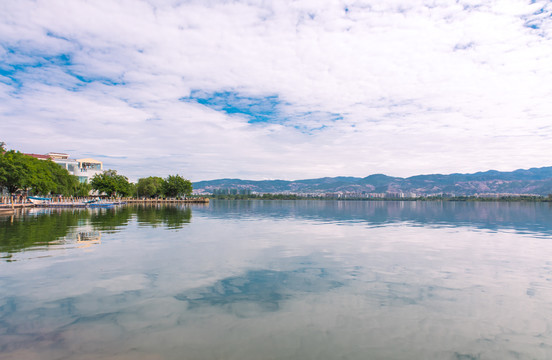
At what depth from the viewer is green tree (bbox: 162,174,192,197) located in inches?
6841

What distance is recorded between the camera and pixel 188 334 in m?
8.99

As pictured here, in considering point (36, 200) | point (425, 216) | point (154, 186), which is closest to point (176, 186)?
point (154, 186)

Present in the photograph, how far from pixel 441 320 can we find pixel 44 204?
9480 centimetres

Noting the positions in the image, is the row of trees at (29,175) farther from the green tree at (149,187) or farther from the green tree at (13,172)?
the green tree at (149,187)

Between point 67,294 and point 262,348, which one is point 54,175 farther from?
point 262,348

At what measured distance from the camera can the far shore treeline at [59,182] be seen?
66.1 meters

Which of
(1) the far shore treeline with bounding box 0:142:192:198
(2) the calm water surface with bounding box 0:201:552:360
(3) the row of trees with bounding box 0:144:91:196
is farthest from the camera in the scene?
(1) the far shore treeline with bounding box 0:142:192:198

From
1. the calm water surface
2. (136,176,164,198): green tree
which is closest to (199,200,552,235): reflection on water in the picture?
the calm water surface

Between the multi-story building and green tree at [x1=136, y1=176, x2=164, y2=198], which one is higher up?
the multi-story building

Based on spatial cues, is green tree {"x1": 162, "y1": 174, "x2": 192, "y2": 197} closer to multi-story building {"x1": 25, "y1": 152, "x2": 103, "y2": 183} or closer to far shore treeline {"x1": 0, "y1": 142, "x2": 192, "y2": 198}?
far shore treeline {"x1": 0, "y1": 142, "x2": 192, "y2": 198}

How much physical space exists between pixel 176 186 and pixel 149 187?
46.6ft

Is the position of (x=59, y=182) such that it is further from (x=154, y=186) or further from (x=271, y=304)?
(x=271, y=304)

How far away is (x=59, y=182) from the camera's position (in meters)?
97.1

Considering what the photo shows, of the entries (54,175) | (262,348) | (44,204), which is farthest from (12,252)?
(54,175)
